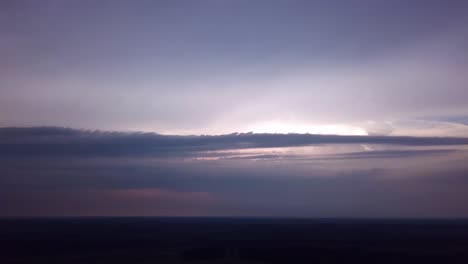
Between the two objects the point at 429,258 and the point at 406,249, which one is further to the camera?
the point at 406,249

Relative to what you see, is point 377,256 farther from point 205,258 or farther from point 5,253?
point 5,253

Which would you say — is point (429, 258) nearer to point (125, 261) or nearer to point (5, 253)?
point (125, 261)

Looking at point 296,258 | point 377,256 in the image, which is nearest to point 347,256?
point 377,256

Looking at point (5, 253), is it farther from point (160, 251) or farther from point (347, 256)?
point (347, 256)

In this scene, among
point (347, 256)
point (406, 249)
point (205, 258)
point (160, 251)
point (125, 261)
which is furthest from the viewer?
point (406, 249)

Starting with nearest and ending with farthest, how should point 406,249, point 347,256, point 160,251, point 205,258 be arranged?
point 205,258
point 347,256
point 160,251
point 406,249

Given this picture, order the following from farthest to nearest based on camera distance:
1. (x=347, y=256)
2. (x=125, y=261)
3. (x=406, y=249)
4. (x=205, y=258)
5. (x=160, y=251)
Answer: (x=406, y=249) → (x=160, y=251) → (x=347, y=256) → (x=205, y=258) → (x=125, y=261)

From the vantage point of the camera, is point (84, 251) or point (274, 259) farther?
point (84, 251)

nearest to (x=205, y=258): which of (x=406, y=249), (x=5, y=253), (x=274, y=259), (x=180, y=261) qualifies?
(x=180, y=261)
